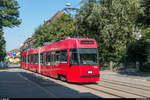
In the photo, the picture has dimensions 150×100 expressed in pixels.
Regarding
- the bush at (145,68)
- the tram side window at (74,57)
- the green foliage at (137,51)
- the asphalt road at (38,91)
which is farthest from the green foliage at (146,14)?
the asphalt road at (38,91)

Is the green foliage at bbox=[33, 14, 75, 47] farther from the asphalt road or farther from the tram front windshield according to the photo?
the asphalt road

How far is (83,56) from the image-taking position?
1328 centimetres

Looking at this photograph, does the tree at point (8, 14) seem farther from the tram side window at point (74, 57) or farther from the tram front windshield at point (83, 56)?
the tram front windshield at point (83, 56)

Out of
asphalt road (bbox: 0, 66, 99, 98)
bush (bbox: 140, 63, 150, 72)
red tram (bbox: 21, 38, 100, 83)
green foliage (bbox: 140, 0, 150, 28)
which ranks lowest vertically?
asphalt road (bbox: 0, 66, 99, 98)

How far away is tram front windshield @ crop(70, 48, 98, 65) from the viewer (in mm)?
13141

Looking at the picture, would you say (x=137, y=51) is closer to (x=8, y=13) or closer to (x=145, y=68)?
(x=145, y=68)

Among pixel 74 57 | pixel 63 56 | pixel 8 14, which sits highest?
pixel 8 14

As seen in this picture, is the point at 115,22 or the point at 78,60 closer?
the point at 78,60

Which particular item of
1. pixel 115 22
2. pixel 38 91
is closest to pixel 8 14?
pixel 38 91

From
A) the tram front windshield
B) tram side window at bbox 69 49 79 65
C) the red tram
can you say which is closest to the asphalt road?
the red tram

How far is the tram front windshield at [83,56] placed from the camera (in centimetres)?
1314

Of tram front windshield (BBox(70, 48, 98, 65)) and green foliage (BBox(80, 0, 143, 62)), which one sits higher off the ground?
green foliage (BBox(80, 0, 143, 62))

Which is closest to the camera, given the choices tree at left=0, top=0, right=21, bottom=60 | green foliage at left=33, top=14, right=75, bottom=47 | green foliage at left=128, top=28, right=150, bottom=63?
tree at left=0, top=0, right=21, bottom=60

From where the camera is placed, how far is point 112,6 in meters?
30.6
